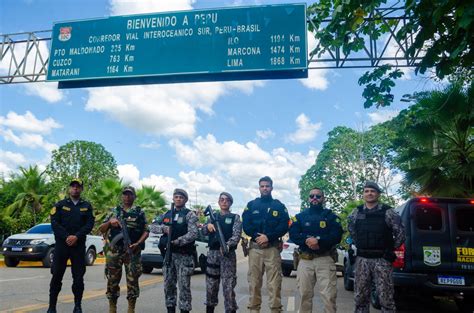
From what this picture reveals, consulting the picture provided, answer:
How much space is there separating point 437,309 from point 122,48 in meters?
9.60

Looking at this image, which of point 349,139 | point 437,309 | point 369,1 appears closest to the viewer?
point 369,1

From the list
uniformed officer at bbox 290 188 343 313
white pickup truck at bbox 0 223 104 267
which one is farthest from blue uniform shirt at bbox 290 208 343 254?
white pickup truck at bbox 0 223 104 267

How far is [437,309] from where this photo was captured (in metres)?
8.09

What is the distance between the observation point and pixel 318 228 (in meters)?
5.81

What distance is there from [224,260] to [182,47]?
21.8 feet

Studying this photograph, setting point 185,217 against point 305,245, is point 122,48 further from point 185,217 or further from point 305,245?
point 305,245

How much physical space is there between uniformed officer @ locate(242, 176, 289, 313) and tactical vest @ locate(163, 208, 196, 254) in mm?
849

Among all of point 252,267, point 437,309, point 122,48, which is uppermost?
point 122,48

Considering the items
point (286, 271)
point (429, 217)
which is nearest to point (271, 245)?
point (429, 217)

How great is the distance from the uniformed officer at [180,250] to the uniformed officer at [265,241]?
82 centimetres

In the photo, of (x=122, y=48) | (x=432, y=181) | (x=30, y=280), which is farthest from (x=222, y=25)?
(x=30, y=280)

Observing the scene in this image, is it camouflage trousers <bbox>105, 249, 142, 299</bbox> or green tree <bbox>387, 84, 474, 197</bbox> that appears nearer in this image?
camouflage trousers <bbox>105, 249, 142, 299</bbox>

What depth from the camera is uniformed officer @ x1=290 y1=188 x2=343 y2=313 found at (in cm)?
560

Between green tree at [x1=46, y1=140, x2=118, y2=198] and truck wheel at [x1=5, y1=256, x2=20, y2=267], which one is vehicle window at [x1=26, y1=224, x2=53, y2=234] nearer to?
truck wheel at [x1=5, y1=256, x2=20, y2=267]
